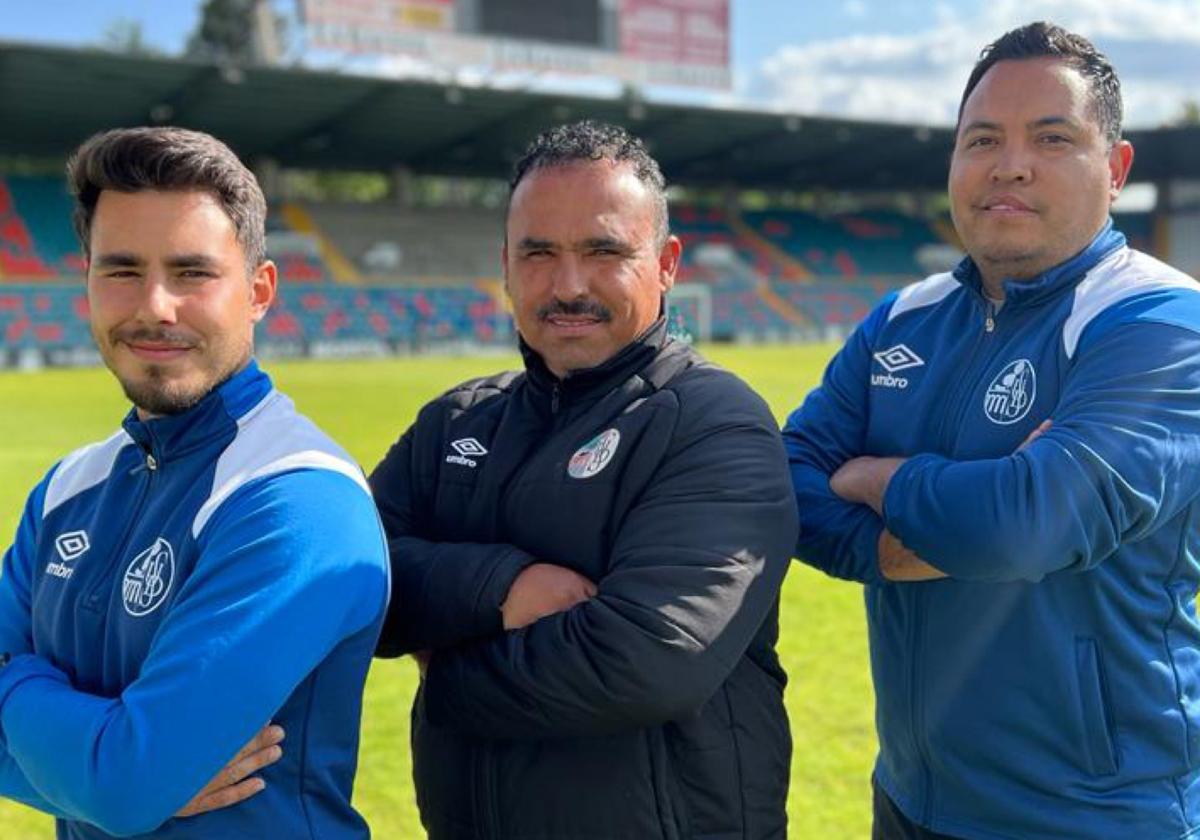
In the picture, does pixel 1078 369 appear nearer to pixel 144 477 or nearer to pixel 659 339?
pixel 659 339

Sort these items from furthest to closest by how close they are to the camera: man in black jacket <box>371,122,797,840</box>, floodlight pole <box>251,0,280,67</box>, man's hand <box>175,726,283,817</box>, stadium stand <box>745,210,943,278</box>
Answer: stadium stand <box>745,210,943,278</box> → floodlight pole <box>251,0,280,67</box> → man in black jacket <box>371,122,797,840</box> → man's hand <box>175,726,283,817</box>

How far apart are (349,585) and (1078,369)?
1.43 metres

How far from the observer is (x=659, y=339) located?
2254mm

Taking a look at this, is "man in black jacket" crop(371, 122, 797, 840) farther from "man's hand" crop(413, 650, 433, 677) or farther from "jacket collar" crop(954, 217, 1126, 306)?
"jacket collar" crop(954, 217, 1126, 306)

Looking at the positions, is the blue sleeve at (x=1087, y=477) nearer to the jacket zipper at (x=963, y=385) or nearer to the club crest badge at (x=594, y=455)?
the jacket zipper at (x=963, y=385)

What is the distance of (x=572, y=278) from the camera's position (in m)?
2.17

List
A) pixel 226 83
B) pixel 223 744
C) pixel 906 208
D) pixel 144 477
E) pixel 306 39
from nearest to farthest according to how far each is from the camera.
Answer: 1. pixel 223 744
2. pixel 144 477
3. pixel 226 83
4. pixel 306 39
5. pixel 906 208

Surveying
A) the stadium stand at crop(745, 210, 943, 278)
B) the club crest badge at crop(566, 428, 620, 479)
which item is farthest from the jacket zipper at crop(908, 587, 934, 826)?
the stadium stand at crop(745, 210, 943, 278)

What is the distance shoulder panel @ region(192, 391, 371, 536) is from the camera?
1892 millimetres

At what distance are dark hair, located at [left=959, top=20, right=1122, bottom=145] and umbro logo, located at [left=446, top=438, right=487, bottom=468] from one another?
138 centimetres

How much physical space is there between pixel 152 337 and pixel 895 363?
1595 mm

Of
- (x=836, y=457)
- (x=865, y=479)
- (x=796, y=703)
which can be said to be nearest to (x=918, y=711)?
(x=865, y=479)

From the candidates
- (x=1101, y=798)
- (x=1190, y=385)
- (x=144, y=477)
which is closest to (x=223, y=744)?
(x=144, y=477)

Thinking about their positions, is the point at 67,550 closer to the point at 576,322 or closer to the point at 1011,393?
the point at 576,322
